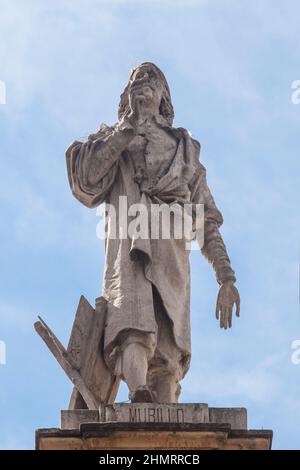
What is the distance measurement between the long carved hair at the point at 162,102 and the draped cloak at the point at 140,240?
0.87 feet

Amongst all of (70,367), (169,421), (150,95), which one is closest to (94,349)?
(70,367)

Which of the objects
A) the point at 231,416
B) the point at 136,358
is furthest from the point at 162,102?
the point at 231,416

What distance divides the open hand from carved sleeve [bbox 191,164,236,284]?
0.16 m

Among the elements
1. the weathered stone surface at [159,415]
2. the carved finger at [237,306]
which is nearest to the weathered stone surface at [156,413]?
the weathered stone surface at [159,415]

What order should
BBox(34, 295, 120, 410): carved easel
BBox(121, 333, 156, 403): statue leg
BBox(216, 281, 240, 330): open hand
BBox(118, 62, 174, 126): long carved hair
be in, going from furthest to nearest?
BBox(118, 62, 174, 126): long carved hair → BBox(216, 281, 240, 330): open hand → BBox(34, 295, 120, 410): carved easel → BBox(121, 333, 156, 403): statue leg

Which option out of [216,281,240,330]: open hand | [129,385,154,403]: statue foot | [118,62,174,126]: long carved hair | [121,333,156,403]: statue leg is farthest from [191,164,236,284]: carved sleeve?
[129,385,154,403]: statue foot

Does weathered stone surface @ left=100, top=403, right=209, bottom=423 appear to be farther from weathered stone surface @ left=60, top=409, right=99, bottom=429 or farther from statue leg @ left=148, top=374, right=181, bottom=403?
statue leg @ left=148, top=374, right=181, bottom=403

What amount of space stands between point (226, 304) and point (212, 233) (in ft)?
3.22

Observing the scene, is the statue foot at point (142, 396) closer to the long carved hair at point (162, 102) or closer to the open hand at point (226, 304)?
the open hand at point (226, 304)

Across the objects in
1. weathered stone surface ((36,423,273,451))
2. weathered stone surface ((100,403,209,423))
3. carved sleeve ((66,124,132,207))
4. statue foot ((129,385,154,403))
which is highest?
carved sleeve ((66,124,132,207))

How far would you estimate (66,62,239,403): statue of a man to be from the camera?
60.8 ft

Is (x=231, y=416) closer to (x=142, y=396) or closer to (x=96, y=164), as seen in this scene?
(x=142, y=396)

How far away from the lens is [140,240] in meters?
19.1
